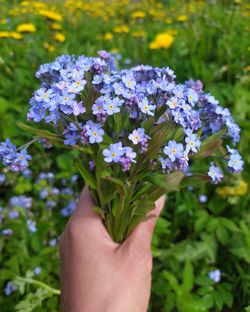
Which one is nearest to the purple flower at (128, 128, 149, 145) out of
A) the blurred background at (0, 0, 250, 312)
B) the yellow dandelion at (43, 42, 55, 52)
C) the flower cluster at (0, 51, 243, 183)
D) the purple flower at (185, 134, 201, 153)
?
the flower cluster at (0, 51, 243, 183)

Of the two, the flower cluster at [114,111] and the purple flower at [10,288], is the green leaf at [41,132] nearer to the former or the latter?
the flower cluster at [114,111]

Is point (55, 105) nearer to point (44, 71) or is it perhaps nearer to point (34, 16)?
point (44, 71)

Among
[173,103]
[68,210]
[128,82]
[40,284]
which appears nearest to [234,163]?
[173,103]

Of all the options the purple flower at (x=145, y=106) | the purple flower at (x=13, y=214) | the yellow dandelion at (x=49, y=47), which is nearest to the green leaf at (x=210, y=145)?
the purple flower at (x=145, y=106)

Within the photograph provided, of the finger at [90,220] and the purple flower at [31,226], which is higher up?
the finger at [90,220]

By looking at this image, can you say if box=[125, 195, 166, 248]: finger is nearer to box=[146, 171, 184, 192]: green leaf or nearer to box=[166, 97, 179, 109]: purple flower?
box=[146, 171, 184, 192]: green leaf

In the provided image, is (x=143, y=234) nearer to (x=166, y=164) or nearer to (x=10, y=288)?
(x=166, y=164)
